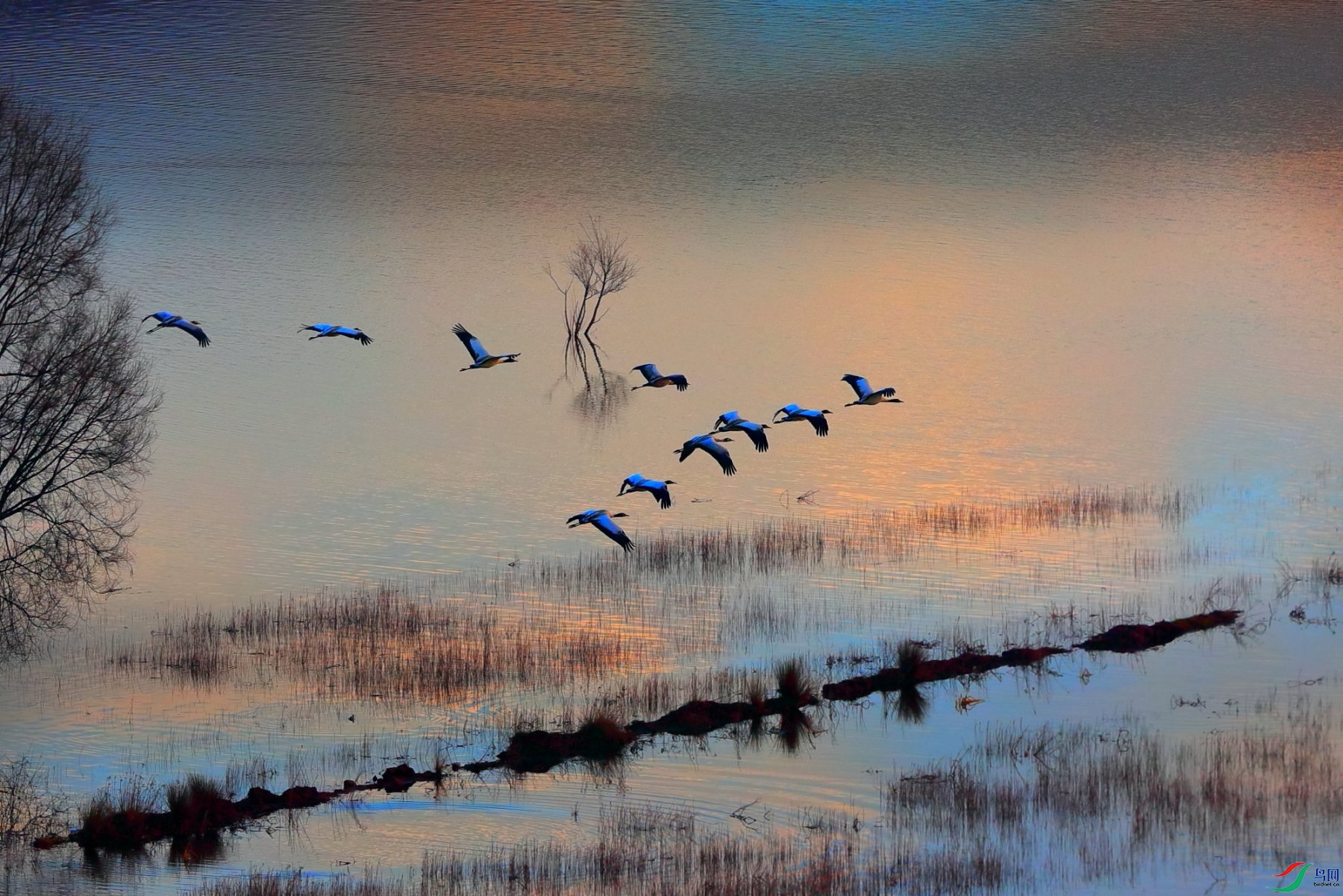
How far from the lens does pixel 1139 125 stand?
109 metres

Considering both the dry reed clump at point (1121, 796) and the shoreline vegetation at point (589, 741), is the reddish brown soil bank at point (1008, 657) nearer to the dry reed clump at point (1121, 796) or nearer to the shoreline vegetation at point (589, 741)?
the shoreline vegetation at point (589, 741)

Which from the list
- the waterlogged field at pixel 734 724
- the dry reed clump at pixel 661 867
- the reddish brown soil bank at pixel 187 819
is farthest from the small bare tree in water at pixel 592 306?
the dry reed clump at pixel 661 867

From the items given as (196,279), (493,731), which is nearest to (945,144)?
A: (196,279)

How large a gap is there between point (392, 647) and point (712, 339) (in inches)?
1621

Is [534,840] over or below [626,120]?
below

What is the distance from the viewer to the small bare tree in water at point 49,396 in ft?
101

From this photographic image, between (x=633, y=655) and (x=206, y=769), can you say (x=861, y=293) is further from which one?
(x=206, y=769)

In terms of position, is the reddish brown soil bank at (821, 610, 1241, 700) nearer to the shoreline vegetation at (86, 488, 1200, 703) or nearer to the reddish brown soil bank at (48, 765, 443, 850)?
the shoreline vegetation at (86, 488, 1200, 703)

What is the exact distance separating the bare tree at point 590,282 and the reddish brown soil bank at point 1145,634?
A: 45.9m

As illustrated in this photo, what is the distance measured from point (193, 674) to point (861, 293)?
171 feet

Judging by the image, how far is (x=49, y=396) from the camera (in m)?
30.8

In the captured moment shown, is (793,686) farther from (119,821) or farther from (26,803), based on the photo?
(26,803)

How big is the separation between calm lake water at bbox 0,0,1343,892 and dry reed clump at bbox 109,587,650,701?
1.92ft

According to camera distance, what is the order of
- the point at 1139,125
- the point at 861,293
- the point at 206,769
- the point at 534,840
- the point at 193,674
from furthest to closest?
the point at 1139,125
the point at 861,293
the point at 193,674
the point at 206,769
the point at 534,840
